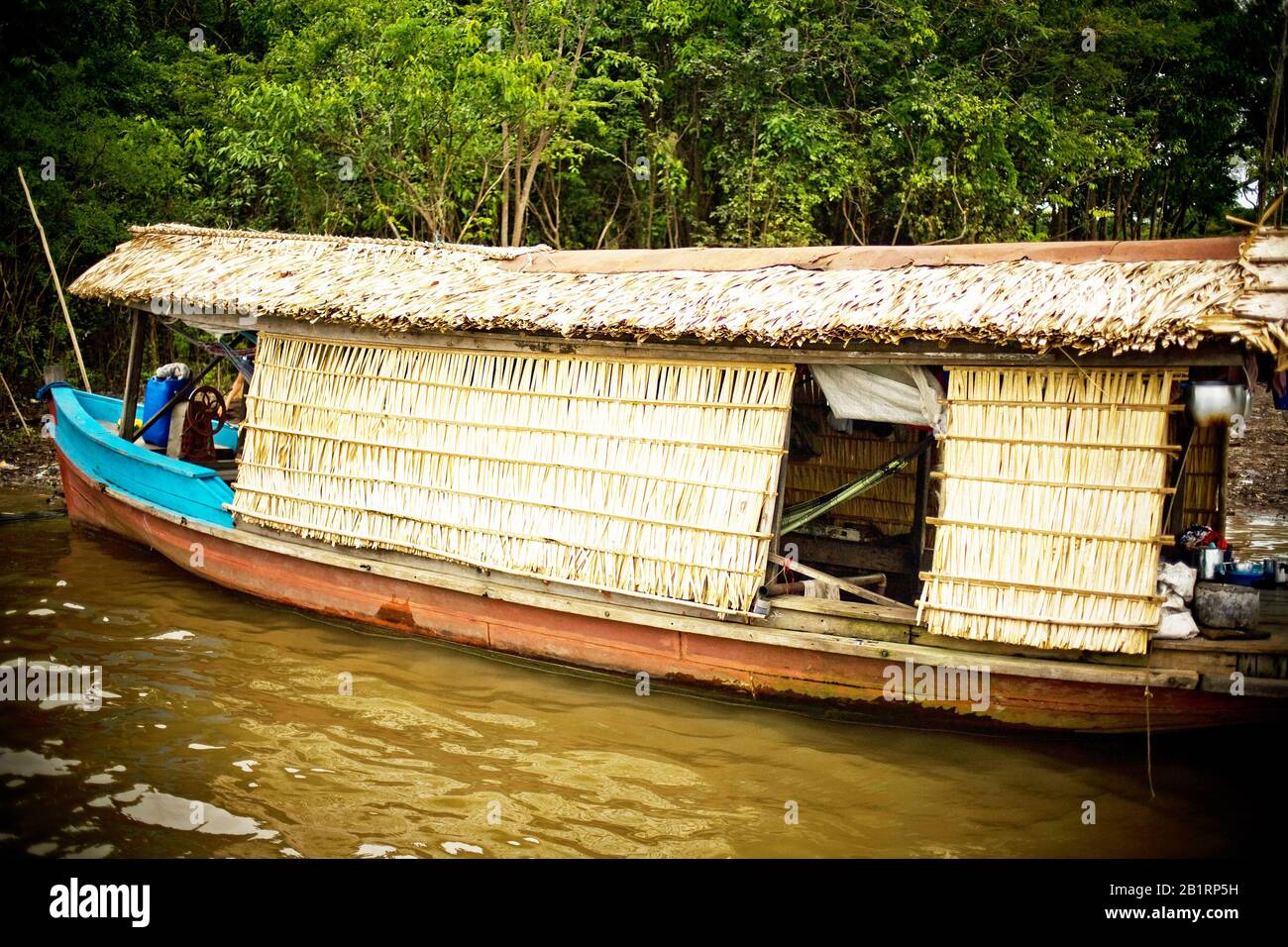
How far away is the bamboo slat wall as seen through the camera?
8.84 metres

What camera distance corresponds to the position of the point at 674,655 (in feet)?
22.7

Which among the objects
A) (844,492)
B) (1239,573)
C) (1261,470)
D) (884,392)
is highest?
(884,392)

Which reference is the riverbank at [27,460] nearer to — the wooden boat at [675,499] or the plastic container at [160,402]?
the plastic container at [160,402]

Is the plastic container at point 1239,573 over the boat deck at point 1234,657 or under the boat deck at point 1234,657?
over

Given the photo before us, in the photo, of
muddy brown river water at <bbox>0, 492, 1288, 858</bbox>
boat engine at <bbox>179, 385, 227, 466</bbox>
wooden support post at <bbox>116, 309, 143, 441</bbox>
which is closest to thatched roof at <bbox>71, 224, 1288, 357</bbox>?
wooden support post at <bbox>116, 309, 143, 441</bbox>

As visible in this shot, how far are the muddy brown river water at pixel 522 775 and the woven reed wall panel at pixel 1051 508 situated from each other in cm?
85

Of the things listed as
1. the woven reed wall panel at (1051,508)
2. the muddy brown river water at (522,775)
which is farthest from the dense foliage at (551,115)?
the woven reed wall panel at (1051,508)

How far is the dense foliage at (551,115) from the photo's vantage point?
13617mm

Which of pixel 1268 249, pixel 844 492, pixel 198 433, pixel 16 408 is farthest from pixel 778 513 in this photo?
pixel 16 408

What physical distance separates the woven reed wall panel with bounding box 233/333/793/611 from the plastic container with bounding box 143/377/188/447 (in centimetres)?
167

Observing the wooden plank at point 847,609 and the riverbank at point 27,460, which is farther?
the riverbank at point 27,460

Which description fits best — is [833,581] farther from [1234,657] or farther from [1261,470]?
[1261,470]

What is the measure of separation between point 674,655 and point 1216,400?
355 cm
